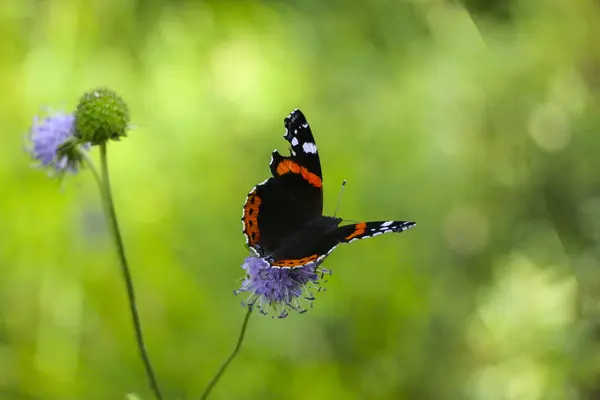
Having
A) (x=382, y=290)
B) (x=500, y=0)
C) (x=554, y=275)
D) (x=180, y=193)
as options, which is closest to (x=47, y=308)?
(x=180, y=193)

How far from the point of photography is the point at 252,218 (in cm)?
151

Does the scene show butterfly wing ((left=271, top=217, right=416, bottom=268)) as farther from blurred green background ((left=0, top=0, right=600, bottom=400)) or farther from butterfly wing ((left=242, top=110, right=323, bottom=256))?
blurred green background ((left=0, top=0, right=600, bottom=400))

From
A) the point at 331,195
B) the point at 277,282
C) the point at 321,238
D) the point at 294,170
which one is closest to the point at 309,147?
the point at 294,170

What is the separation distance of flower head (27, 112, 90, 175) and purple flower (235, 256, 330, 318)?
2.24 feet

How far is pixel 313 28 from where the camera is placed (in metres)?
4.10

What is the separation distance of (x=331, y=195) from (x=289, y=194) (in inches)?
51.9

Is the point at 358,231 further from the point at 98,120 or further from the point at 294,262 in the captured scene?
the point at 98,120

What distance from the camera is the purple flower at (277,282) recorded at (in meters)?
1.49

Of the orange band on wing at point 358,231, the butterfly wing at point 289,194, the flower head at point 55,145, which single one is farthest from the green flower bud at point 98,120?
the orange band on wing at point 358,231

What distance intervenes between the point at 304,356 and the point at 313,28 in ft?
7.49

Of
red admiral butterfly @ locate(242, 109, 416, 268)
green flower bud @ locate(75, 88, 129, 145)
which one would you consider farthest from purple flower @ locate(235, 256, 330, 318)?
green flower bud @ locate(75, 88, 129, 145)

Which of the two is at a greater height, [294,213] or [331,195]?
[331,195]

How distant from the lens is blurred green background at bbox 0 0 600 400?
2.59 meters

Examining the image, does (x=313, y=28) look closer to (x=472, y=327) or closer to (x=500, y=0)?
(x=500, y=0)
